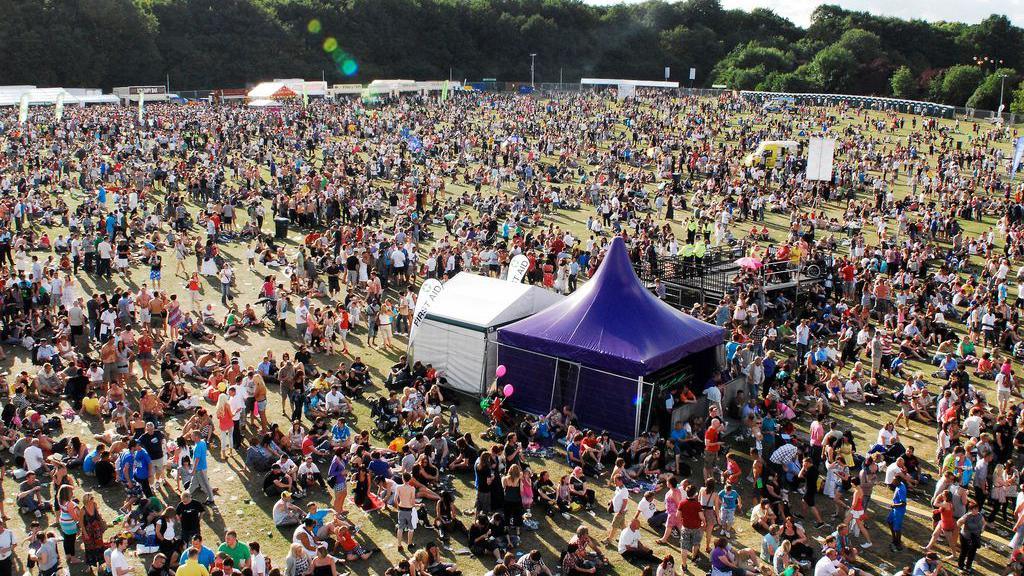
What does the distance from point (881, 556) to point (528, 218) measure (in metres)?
21.9

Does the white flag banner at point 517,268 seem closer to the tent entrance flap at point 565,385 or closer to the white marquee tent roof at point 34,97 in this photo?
the tent entrance flap at point 565,385

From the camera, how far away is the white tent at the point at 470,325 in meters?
16.5

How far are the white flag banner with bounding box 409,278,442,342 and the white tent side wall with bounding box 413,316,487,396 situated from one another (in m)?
0.14

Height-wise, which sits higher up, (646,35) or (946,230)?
(646,35)

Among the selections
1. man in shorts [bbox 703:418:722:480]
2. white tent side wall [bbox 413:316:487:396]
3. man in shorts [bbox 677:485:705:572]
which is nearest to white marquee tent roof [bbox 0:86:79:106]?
white tent side wall [bbox 413:316:487:396]

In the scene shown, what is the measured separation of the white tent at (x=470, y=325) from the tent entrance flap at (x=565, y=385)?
1437mm

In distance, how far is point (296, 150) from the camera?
4484cm

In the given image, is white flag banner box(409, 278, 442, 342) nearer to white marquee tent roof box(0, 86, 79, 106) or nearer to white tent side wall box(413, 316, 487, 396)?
white tent side wall box(413, 316, 487, 396)

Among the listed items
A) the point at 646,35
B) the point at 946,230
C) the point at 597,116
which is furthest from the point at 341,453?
the point at 646,35

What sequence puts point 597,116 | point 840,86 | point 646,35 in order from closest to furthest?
point 597,116 < point 840,86 < point 646,35

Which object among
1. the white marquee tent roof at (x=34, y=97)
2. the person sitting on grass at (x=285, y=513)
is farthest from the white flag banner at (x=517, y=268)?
the white marquee tent roof at (x=34, y=97)

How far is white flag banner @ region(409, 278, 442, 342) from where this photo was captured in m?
17.2

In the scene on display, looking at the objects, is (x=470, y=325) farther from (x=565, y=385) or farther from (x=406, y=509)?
(x=406, y=509)

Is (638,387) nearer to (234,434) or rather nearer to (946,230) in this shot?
(234,434)
